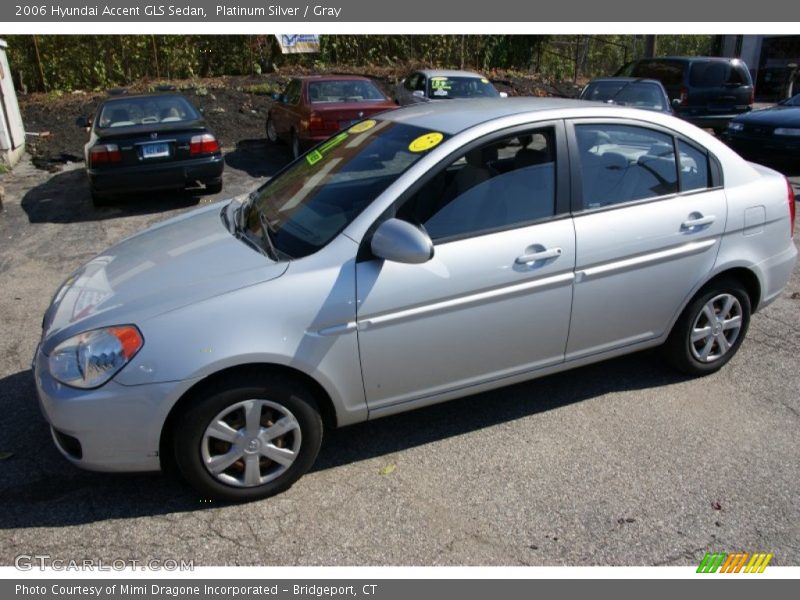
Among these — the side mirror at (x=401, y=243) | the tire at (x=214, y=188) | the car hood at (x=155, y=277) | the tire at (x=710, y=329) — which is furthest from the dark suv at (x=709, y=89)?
the car hood at (x=155, y=277)

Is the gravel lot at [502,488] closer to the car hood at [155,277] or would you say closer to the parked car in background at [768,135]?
the car hood at [155,277]

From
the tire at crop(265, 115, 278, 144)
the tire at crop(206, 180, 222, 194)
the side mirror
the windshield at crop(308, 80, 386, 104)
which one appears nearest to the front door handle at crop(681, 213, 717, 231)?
the side mirror

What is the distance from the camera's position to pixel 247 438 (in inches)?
117

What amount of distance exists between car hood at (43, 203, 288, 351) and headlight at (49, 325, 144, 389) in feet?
0.18

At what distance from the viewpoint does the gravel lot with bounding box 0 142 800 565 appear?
9.25 ft

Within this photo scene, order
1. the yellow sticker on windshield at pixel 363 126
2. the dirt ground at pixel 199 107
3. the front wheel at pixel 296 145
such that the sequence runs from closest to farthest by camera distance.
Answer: the yellow sticker on windshield at pixel 363 126
the front wheel at pixel 296 145
the dirt ground at pixel 199 107

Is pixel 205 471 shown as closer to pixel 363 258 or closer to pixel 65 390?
pixel 65 390

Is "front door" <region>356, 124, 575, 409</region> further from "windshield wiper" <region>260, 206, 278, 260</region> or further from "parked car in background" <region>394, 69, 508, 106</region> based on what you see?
"parked car in background" <region>394, 69, 508, 106</region>

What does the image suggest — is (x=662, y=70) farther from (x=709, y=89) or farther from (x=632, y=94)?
(x=632, y=94)

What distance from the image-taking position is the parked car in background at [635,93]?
36.8 ft

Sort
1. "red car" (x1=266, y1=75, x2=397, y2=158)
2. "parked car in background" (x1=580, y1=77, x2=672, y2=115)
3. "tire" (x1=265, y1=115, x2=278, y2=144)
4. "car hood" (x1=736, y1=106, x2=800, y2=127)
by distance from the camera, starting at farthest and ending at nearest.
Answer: "tire" (x1=265, y1=115, x2=278, y2=144), "parked car in background" (x1=580, y1=77, x2=672, y2=115), "car hood" (x1=736, y1=106, x2=800, y2=127), "red car" (x1=266, y1=75, x2=397, y2=158)

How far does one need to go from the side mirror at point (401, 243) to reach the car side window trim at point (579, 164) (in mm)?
1026

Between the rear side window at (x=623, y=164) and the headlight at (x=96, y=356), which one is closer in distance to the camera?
the headlight at (x=96, y=356)
